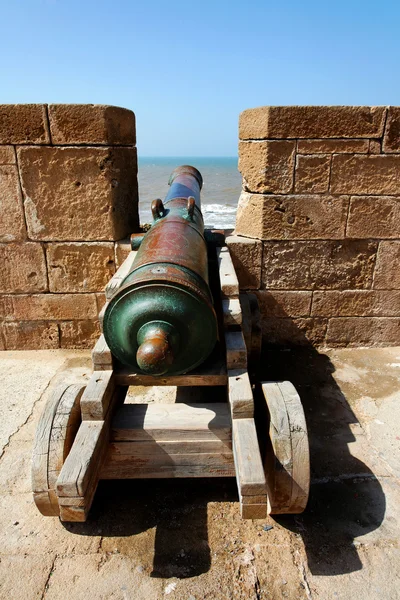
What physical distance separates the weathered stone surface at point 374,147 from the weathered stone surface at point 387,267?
918 millimetres

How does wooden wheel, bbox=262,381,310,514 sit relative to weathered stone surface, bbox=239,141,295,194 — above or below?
below

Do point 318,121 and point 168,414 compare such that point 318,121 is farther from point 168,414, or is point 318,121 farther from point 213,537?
point 213,537

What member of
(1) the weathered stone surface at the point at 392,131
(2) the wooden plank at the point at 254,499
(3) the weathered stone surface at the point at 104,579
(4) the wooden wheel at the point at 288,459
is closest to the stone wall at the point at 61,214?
(1) the weathered stone surface at the point at 392,131

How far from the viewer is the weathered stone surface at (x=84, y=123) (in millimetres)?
4012

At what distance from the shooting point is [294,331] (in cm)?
491

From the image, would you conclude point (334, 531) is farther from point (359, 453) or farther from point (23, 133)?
point (23, 133)

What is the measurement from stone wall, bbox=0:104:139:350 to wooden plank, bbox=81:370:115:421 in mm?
1985

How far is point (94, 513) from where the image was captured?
2.80 meters

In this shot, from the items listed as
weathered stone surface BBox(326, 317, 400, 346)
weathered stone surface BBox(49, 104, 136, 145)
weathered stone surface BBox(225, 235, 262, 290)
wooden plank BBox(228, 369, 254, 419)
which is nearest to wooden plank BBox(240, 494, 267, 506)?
wooden plank BBox(228, 369, 254, 419)

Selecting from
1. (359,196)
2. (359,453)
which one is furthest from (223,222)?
(359,453)

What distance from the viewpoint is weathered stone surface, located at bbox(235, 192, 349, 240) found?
4.40 meters

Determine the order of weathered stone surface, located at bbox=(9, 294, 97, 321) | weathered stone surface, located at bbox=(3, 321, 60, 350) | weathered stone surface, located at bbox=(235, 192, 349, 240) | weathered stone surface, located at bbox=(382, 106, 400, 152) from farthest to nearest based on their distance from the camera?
weathered stone surface, located at bbox=(3, 321, 60, 350), weathered stone surface, located at bbox=(9, 294, 97, 321), weathered stone surface, located at bbox=(235, 192, 349, 240), weathered stone surface, located at bbox=(382, 106, 400, 152)

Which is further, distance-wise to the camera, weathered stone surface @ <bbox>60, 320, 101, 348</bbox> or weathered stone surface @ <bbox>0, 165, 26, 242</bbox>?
weathered stone surface @ <bbox>60, 320, 101, 348</bbox>

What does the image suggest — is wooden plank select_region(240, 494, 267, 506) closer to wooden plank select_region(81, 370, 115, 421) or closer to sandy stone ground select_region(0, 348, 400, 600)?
sandy stone ground select_region(0, 348, 400, 600)
